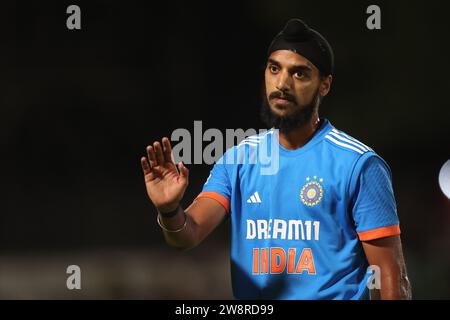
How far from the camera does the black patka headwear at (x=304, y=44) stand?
4.73 m

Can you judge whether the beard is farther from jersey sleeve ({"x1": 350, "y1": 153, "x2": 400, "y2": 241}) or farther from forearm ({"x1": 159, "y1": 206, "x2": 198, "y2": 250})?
forearm ({"x1": 159, "y1": 206, "x2": 198, "y2": 250})

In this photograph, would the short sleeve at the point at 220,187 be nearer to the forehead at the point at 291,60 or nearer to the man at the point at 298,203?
the man at the point at 298,203

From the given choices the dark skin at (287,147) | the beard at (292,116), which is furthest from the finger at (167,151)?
the beard at (292,116)

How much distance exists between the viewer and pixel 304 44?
4.74 meters

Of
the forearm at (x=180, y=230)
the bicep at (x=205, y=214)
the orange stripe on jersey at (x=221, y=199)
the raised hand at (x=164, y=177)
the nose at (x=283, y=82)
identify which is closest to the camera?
the raised hand at (x=164, y=177)

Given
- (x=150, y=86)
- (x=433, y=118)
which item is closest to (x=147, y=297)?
(x=150, y=86)

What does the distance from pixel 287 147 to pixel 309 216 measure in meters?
0.50

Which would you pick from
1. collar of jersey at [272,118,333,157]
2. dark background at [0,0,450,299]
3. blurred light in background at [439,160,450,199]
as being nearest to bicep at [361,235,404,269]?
collar of jersey at [272,118,333,157]

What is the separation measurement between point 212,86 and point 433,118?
3.42 m

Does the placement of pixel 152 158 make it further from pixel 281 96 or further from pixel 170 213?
pixel 281 96

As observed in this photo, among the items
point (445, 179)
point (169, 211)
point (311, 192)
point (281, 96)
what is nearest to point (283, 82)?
Answer: point (281, 96)

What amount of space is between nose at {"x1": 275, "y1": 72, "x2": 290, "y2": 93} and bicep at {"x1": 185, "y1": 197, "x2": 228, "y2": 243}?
83 centimetres

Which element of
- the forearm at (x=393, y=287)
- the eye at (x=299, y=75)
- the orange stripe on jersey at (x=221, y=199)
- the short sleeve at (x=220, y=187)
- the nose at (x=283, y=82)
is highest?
the eye at (x=299, y=75)
